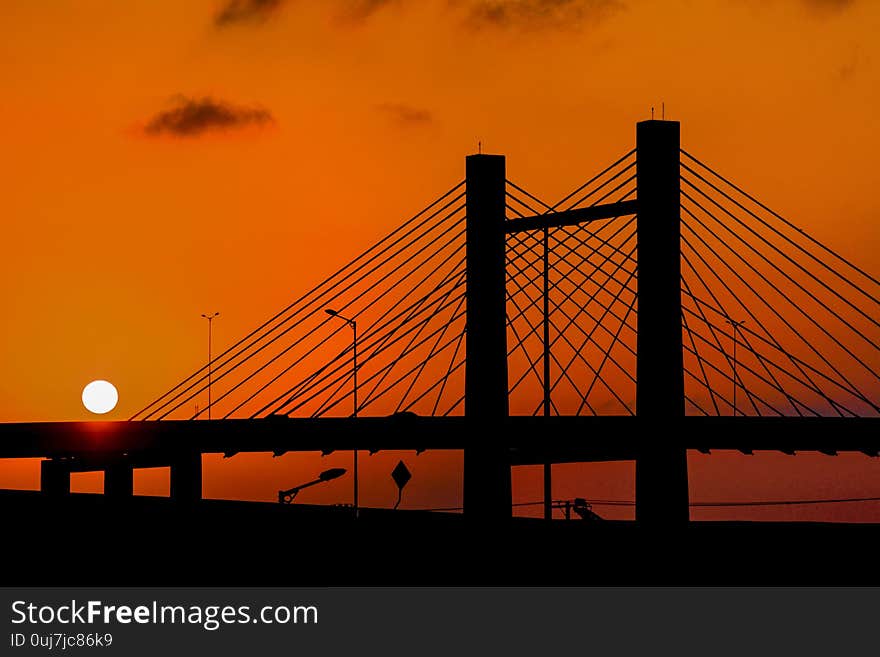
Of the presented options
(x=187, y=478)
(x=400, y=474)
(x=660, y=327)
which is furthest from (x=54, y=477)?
(x=660, y=327)

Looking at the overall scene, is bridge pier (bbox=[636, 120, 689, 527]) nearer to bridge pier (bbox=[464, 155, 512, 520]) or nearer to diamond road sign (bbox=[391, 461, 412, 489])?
bridge pier (bbox=[464, 155, 512, 520])

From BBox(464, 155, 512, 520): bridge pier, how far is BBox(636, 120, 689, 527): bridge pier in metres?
3.93

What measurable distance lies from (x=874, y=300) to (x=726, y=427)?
218 inches

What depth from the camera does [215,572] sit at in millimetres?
30375

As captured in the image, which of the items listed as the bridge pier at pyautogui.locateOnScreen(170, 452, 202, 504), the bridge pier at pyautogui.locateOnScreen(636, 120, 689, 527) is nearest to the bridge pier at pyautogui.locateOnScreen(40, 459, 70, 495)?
the bridge pier at pyautogui.locateOnScreen(170, 452, 202, 504)

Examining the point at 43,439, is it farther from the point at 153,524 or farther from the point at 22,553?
the point at 22,553

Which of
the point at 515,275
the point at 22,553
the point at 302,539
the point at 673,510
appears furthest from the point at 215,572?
the point at 515,275

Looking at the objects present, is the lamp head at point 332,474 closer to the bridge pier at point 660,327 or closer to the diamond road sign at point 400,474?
the diamond road sign at point 400,474

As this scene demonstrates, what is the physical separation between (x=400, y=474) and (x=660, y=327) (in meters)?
13.7

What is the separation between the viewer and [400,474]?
5066cm

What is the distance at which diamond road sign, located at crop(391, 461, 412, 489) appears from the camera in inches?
1989

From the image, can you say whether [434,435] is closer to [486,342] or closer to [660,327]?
[486,342]

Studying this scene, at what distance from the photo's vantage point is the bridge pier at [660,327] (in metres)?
39.5

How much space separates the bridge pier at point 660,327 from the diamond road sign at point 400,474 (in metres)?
11.4
